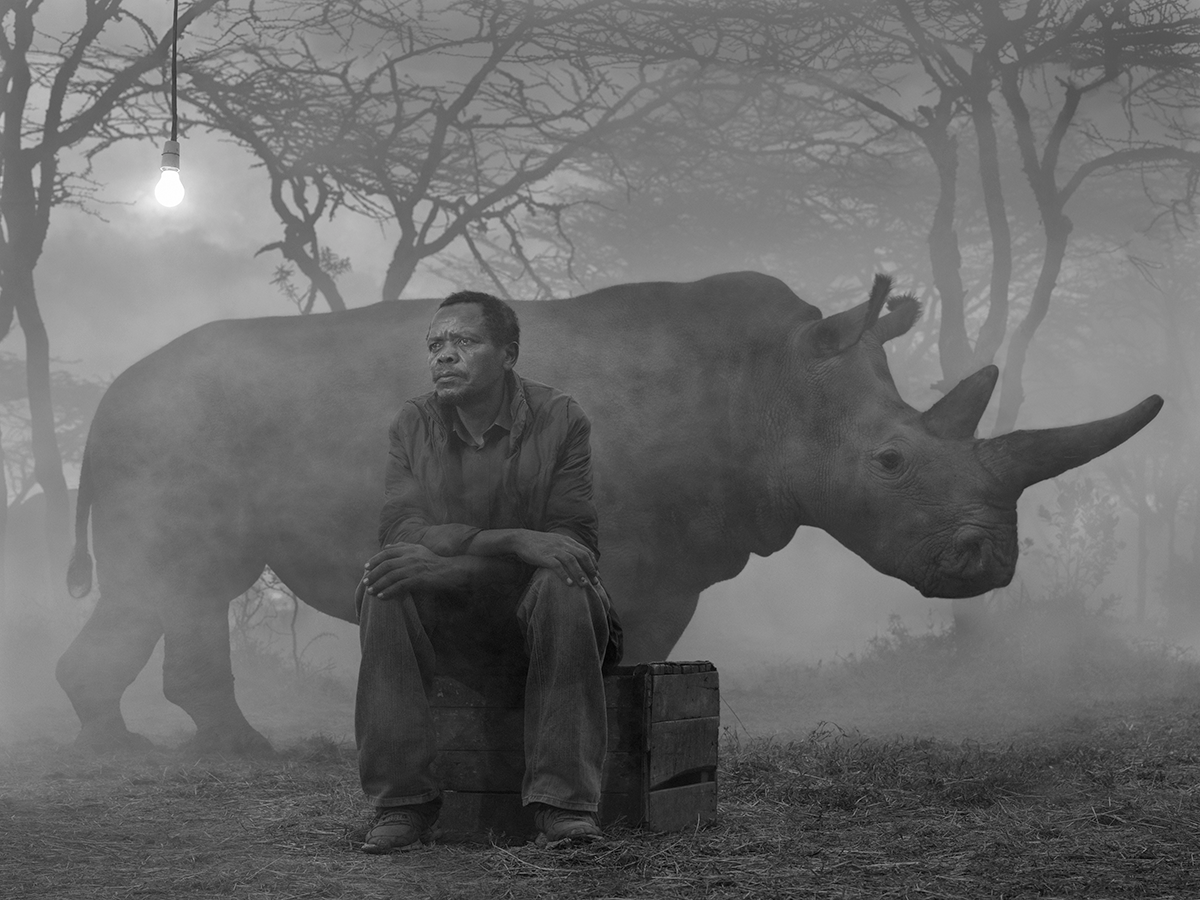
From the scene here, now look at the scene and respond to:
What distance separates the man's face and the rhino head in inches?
Answer: 82.6

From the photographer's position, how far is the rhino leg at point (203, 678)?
5.73 metres

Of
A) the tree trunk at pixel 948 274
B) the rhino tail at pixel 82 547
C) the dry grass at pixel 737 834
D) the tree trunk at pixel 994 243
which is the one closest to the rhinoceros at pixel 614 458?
the rhino tail at pixel 82 547

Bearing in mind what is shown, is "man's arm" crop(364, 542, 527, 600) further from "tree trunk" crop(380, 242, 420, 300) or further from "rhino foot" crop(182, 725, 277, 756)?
"tree trunk" crop(380, 242, 420, 300)

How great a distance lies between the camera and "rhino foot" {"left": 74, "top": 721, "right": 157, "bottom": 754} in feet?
19.2

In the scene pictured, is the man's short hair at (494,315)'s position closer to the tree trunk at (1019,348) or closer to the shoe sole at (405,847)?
the shoe sole at (405,847)

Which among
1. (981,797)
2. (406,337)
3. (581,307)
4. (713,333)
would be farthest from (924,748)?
(406,337)

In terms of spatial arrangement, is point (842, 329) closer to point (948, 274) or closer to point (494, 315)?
point (494, 315)

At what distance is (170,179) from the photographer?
642cm

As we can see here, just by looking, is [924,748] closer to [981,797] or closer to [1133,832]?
[981,797]

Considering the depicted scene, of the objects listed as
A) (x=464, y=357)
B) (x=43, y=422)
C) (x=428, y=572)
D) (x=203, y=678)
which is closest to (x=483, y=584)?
(x=428, y=572)

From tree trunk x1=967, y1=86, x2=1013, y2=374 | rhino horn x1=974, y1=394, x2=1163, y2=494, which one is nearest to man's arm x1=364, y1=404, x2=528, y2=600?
rhino horn x1=974, y1=394, x2=1163, y2=494

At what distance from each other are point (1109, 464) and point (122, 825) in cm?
1728

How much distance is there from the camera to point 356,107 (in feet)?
33.9

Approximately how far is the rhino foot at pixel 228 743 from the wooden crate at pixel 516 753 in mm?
2540
